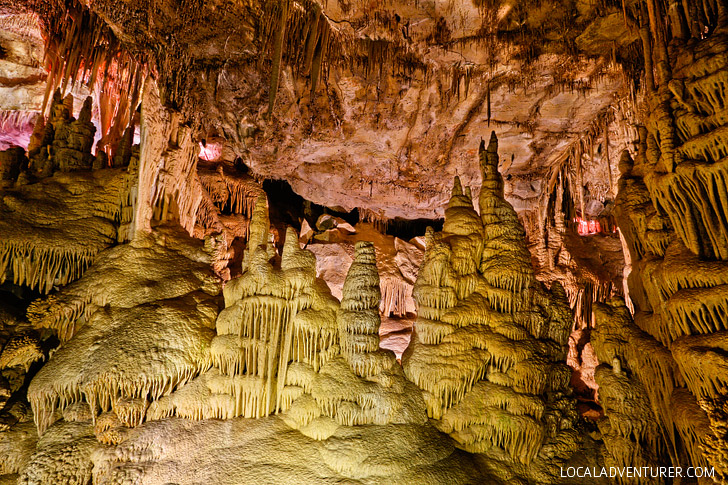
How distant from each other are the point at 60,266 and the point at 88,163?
10.0 ft

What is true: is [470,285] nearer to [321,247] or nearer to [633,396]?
[633,396]

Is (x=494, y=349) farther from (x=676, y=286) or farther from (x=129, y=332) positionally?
(x=129, y=332)

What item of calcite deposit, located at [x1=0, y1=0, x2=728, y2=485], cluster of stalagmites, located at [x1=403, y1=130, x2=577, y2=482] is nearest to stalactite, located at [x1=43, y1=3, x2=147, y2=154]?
calcite deposit, located at [x1=0, y1=0, x2=728, y2=485]

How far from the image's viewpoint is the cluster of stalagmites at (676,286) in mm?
4352

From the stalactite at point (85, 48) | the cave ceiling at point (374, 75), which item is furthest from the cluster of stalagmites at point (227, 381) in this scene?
the stalactite at point (85, 48)

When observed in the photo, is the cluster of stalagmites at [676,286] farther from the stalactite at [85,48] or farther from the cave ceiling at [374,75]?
the stalactite at [85,48]

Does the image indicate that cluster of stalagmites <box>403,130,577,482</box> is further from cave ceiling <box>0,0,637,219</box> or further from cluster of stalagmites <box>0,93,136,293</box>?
cluster of stalagmites <box>0,93,136,293</box>

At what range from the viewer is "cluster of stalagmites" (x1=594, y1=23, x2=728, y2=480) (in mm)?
4352

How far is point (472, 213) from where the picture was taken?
804 centimetres

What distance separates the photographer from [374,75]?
8977 millimetres

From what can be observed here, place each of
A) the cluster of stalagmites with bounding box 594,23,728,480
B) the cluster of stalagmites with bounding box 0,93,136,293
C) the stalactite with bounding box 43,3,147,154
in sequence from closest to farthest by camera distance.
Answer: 1. the cluster of stalagmites with bounding box 594,23,728,480
2. the cluster of stalagmites with bounding box 0,93,136,293
3. the stalactite with bounding box 43,3,147,154

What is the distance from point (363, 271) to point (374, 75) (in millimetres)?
4479

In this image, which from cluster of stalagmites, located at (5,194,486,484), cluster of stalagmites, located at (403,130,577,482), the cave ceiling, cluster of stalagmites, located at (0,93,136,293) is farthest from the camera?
cluster of stalagmites, located at (0,93,136,293)

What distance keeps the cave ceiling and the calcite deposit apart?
6 centimetres
